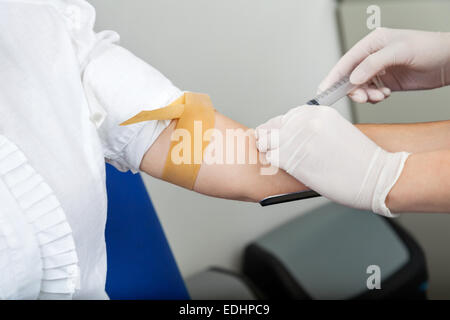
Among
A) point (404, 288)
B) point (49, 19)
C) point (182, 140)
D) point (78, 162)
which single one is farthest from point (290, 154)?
point (404, 288)

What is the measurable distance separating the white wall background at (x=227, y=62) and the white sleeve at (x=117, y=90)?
1.65 feet

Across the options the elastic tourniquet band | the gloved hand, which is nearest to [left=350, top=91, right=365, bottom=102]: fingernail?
the gloved hand

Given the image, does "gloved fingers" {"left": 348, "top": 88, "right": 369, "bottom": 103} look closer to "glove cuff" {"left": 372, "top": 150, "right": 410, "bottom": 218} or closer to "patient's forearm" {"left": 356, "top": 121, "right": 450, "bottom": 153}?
"patient's forearm" {"left": 356, "top": 121, "right": 450, "bottom": 153}

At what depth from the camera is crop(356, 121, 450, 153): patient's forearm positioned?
88cm

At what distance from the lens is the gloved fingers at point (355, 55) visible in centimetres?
93

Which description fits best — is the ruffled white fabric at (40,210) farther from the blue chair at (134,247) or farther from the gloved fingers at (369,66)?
the gloved fingers at (369,66)

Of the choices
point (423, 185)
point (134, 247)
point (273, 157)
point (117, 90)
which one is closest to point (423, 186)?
point (423, 185)

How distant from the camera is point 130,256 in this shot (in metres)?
1.17

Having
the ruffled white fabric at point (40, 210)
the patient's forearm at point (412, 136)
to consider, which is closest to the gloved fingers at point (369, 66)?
the patient's forearm at point (412, 136)

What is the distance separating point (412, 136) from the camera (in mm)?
893

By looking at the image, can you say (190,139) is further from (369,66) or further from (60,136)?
(369,66)

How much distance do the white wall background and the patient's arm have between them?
63 cm

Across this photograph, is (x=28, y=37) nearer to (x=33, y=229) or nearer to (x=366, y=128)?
(x=33, y=229)

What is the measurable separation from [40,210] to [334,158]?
481 millimetres
